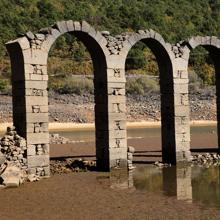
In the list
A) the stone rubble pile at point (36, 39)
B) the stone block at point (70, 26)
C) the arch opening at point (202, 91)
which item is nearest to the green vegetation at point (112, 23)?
the arch opening at point (202, 91)

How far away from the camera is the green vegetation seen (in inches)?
2547

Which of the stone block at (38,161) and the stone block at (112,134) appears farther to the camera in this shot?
the stone block at (112,134)

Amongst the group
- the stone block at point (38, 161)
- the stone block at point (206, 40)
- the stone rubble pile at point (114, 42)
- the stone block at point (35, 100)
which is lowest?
the stone block at point (38, 161)

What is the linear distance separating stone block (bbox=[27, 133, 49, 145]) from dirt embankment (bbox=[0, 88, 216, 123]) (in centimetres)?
3032

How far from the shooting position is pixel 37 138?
16.3m

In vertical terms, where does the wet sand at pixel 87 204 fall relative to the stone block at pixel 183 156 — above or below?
below

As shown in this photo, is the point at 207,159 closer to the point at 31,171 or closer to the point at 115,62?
the point at 115,62

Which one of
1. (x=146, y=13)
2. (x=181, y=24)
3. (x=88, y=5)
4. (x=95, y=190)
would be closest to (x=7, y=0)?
(x=88, y=5)

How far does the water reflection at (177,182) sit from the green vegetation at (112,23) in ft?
121

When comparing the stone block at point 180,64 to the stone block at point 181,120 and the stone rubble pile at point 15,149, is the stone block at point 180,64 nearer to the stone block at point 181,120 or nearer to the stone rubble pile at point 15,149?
the stone block at point 181,120

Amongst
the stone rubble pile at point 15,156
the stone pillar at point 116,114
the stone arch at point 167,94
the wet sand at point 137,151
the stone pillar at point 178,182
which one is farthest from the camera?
the wet sand at point 137,151

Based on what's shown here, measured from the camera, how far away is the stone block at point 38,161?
16078 mm

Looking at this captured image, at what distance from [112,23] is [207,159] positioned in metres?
60.2

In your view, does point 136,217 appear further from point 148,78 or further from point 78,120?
point 148,78
